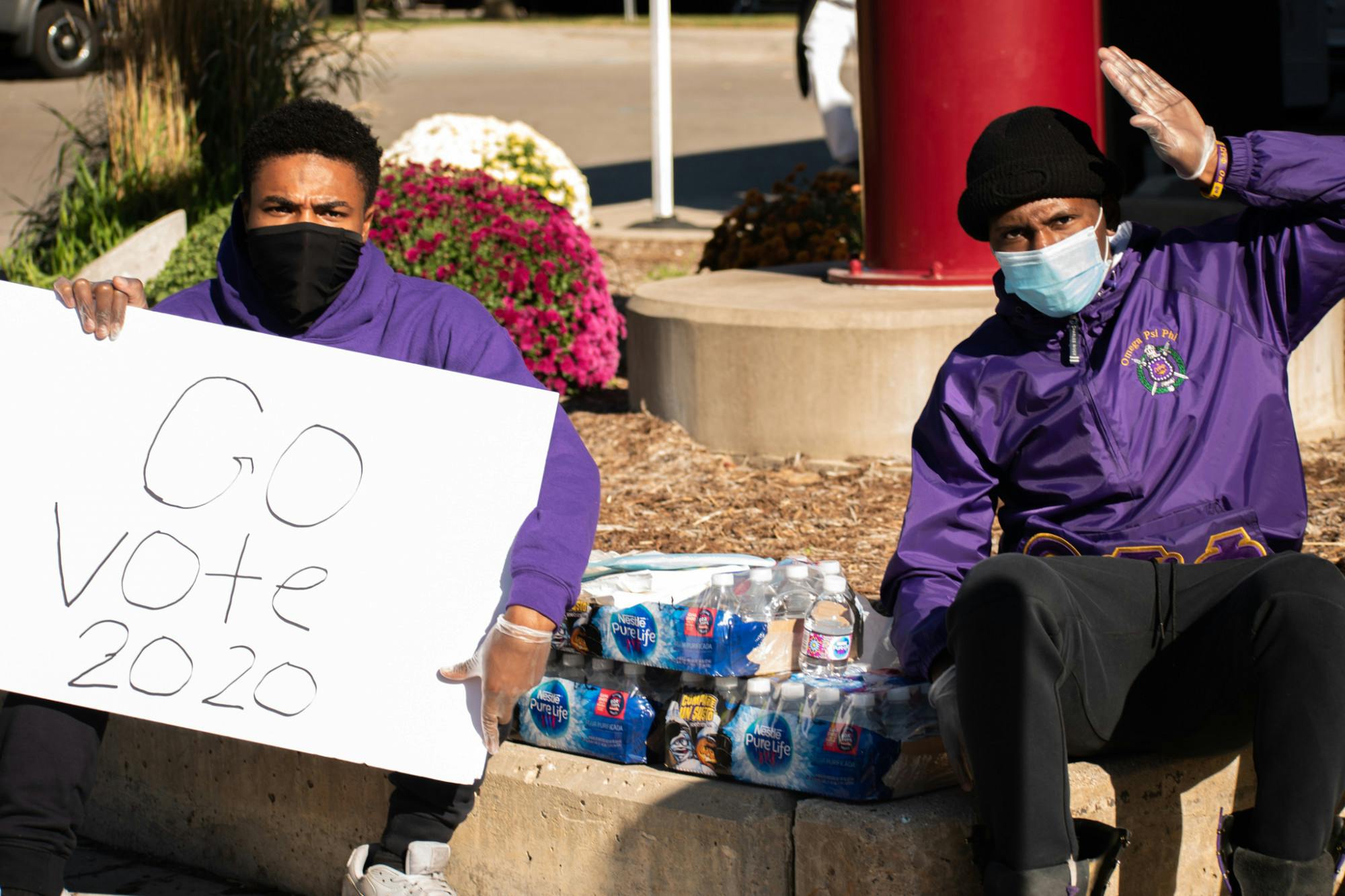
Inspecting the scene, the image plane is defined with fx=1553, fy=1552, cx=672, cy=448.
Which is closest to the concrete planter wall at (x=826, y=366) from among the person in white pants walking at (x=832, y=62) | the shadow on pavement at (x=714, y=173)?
the person in white pants walking at (x=832, y=62)

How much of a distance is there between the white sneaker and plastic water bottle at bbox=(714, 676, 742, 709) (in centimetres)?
61

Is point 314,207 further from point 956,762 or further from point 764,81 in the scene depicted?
point 764,81

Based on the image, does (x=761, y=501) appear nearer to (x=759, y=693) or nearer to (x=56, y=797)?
(x=759, y=693)

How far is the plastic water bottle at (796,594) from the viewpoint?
9.97 feet

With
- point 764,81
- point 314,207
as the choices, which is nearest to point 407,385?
point 314,207

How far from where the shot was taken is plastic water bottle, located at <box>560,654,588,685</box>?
Answer: 313cm

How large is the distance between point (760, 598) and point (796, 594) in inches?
3.0

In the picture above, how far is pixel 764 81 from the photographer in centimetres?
2467

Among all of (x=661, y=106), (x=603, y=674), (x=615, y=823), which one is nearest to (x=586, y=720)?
Answer: (x=603, y=674)

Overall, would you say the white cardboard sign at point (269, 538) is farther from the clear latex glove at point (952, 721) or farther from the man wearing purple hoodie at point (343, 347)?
the clear latex glove at point (952, 721)

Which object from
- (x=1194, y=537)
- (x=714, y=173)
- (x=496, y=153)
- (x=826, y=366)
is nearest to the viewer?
(x=1194, y=537)

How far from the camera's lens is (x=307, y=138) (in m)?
3.00

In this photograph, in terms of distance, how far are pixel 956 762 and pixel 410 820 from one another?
3.56ft

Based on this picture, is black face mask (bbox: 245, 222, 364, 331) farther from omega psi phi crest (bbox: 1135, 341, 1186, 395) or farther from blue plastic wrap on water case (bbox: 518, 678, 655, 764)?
omega psi phi crest (bbox: 1135, 341, 1186, 395)
